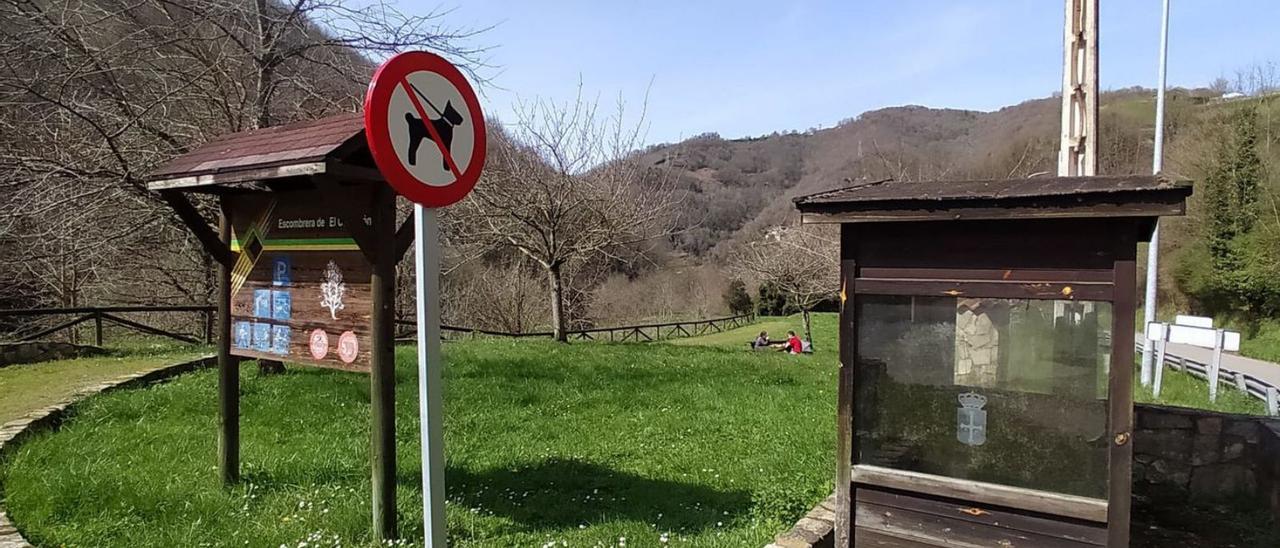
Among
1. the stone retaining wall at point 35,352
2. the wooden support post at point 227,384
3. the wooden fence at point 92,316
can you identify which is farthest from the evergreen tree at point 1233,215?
the stone retaining wall at point 35,352

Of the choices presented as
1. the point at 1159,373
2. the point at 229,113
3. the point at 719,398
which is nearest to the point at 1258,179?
the point at 1159,373

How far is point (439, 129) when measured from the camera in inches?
108

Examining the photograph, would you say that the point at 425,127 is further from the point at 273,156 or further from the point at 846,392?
the point at 846,392

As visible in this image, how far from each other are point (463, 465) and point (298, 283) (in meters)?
1.96

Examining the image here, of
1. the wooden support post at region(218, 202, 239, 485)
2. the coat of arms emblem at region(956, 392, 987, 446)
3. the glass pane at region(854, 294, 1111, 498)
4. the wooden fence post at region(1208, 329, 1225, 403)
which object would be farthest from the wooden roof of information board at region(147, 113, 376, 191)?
the wooden fence post at region(1208, 329, 1225, 403)

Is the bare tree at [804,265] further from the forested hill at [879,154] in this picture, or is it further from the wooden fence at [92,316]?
the wooden fence at [92,316]

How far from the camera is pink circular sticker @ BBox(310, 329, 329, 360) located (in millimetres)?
4323

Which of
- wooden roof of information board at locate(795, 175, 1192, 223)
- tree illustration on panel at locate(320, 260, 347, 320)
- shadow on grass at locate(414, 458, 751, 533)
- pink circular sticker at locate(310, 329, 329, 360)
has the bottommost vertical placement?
shadow on grass at locate(414, 458, 751, 533)

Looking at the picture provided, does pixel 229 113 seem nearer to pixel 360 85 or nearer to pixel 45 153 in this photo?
pixel 360 85

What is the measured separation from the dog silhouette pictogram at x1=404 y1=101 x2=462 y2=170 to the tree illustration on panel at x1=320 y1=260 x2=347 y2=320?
1892 mm

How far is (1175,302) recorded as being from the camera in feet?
90.0

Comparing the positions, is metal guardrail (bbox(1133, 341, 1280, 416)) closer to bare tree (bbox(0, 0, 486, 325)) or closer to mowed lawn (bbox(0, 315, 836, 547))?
mowed lawn (bbox(0, 315, 836, 547))

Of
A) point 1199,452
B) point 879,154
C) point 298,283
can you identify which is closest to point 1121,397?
point 1199,452

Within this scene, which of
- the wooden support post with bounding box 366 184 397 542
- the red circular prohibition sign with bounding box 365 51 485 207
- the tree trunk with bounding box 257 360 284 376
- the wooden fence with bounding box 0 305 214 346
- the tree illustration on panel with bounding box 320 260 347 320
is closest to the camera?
the red circular prohibition sign with bounding box 365 51 485 207
